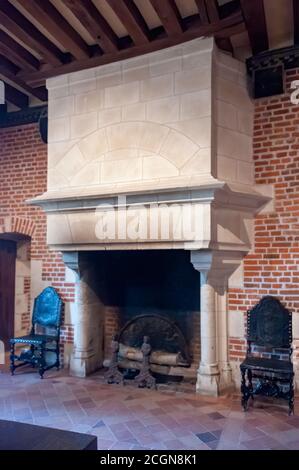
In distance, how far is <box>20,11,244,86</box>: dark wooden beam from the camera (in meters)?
3.28

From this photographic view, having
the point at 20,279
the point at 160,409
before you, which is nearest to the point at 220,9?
the point at 160,409

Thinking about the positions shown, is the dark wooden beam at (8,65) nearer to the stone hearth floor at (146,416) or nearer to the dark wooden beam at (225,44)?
the dark wooden beam at (225,44)

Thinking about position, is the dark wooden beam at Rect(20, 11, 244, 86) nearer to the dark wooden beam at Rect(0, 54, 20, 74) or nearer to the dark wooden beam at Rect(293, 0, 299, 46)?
the dark wooden beam at Rect(0, 54, 20, 74)

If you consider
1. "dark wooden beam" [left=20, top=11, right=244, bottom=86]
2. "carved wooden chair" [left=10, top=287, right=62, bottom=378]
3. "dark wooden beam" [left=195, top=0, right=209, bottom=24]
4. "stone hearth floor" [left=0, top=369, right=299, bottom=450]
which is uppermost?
"dark wooden beam" [left=195, top=0, right=209, bottom=24]

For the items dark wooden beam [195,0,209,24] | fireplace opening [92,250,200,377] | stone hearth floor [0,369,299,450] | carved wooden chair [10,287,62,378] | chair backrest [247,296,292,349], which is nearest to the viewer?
stone hearth floor [0,369,299,450]

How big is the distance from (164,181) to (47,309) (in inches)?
92.4

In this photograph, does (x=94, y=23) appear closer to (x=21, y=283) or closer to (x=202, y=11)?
(x=202, y=11)

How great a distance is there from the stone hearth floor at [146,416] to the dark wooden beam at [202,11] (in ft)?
11.3

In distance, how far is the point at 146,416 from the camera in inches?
123

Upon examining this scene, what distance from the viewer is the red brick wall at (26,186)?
4.87 m

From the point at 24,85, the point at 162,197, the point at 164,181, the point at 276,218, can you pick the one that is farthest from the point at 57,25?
the point at 276,218

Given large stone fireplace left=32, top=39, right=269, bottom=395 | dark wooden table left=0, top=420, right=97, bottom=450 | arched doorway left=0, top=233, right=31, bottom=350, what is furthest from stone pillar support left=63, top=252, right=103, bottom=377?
dark wooden table left=0, top=420, right=97, bottom=450

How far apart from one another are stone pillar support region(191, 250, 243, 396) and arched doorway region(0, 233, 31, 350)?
9.81 ft
